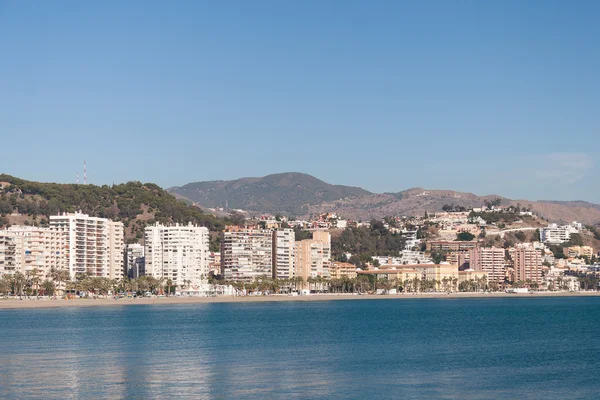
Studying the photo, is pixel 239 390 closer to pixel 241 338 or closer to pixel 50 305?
pixel 241 338

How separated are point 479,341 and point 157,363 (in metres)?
23.3

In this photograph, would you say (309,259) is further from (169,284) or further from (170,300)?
(170,300)

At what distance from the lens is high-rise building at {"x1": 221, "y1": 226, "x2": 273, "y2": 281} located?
586ft

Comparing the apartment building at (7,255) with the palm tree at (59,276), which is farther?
the apartment building at (7,255)

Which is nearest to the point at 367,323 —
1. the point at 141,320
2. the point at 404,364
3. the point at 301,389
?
the point at 141,320

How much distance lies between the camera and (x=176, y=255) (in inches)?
6777

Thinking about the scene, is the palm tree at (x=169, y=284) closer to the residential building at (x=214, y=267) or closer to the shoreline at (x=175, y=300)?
the shoreline at (x=175, y=300)

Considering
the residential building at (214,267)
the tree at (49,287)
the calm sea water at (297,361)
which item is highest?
the residential building at (214,267)

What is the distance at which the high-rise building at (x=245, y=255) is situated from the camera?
178 meters

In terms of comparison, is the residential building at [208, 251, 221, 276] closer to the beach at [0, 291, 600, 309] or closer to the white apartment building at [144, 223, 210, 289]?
the white apartment building at [144, 223, 210, 289]

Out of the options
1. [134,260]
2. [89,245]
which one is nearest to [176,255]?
[89,245]

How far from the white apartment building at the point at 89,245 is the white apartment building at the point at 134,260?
239 inches

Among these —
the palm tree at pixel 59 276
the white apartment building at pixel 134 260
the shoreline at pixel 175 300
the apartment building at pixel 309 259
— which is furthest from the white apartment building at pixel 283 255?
the palm tree at pixel 59 276

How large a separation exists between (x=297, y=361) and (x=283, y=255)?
13761 centimetres
